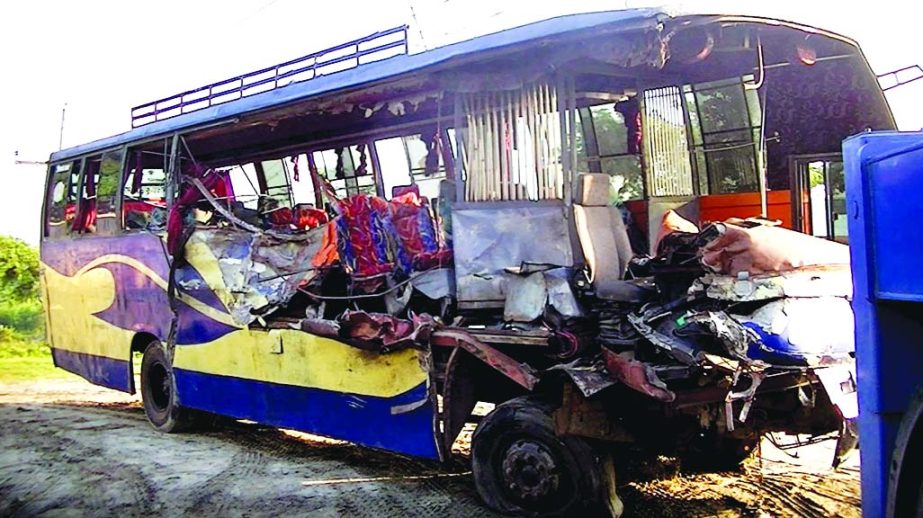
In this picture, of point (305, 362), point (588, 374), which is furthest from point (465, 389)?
point (305, 362)

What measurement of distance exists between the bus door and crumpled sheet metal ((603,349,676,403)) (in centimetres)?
329

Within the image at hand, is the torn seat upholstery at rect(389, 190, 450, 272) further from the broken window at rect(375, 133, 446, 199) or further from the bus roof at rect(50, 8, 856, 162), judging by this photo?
the bus roof at rect(50, 8, 856, 162)

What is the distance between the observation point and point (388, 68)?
6.70m

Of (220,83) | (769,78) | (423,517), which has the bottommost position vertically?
(423,517)

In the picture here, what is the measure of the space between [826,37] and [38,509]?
658cm

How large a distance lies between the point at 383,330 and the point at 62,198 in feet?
21.3

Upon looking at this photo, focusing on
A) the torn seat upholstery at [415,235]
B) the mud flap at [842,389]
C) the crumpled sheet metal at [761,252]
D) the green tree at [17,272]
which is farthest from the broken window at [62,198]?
the green tree at [17,272]

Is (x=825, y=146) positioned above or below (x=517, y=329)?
above

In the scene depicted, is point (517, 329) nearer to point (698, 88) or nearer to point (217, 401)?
point (698, 88)

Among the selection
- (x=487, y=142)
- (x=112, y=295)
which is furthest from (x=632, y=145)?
Answer: (x=112, y=295)

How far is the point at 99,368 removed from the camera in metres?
10.5

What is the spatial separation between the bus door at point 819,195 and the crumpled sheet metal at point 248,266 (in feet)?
14.0

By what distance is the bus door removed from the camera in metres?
7.66

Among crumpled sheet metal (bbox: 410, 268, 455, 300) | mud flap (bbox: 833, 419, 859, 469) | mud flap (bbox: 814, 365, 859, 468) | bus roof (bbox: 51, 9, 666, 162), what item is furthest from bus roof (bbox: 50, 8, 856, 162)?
mud flap (bbox: 833, 419, 859, 469)
